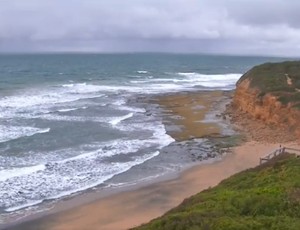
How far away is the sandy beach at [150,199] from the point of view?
819 inches

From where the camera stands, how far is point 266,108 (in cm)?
4319

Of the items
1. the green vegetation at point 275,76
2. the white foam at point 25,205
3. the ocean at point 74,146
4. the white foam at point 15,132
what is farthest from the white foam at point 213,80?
the white foam at point 25,205

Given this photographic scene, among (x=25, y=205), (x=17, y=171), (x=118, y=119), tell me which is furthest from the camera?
(x=118, y=119)

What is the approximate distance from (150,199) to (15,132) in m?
17.1

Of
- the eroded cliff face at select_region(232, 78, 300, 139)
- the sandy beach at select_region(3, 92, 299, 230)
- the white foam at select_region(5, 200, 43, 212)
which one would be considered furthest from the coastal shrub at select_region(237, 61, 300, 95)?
the white foam at select_region(5, 200, 43, 212)

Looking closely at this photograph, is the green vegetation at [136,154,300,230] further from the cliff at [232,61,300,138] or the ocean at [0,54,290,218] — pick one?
the cliff at [232,61,300,138]

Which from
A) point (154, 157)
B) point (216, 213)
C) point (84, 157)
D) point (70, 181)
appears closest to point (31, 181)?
point (70, 181)

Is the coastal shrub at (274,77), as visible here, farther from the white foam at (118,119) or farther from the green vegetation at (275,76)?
the white foam at (118,119)

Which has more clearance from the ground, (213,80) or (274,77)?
(274,77)

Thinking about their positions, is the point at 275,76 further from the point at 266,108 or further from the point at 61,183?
the point at 61,183

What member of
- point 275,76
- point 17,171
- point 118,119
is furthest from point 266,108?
point 17,171

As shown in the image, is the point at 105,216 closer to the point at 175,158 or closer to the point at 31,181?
the point at 31,181

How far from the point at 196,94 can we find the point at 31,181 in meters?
42.4

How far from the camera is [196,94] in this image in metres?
65.2
